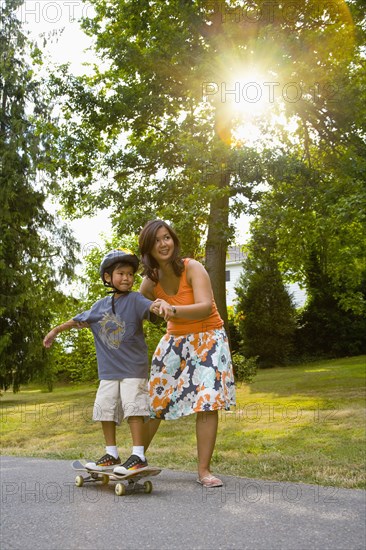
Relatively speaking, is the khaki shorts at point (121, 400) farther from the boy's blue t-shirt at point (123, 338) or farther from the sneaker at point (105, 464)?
the sneaker at point (105, 464)

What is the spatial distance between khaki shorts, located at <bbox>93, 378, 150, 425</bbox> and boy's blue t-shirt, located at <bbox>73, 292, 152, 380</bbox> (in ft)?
0.15

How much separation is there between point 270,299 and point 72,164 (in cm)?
1652

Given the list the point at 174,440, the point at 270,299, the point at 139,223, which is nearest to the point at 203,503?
the point at 174,440

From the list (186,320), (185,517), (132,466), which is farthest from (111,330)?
(185,517)

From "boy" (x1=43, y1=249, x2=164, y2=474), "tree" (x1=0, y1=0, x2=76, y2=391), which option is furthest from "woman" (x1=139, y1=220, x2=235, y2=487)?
"tree" (x1=0, y1=0, x2=76, y2=391)

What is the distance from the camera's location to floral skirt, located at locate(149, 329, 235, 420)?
426 centimetres

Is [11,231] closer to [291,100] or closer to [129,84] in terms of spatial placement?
[129,84]

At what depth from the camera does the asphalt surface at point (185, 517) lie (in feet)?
9.80

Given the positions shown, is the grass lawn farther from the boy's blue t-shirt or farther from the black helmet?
the black helmet

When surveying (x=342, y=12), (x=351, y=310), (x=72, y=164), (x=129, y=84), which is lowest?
(x=351, y=310)

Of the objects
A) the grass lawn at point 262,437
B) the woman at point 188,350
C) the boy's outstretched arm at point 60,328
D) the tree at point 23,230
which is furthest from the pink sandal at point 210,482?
the tree at point 23,230

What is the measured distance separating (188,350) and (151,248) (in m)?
0.75

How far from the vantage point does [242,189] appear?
13.7 metres

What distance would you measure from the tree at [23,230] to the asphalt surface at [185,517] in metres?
15.1
